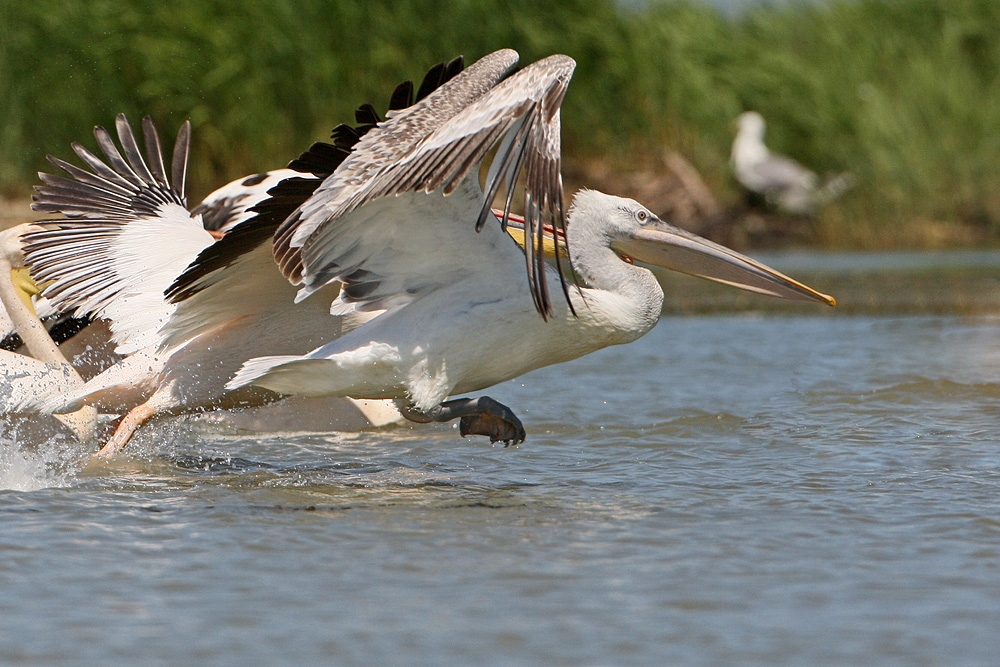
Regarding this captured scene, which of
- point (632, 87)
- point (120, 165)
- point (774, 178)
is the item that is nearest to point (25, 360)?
point (120, 165)

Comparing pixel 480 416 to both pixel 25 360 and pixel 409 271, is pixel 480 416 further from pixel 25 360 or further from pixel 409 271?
pixel 25 360

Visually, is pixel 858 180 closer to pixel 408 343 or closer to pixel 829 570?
pixel 408 343

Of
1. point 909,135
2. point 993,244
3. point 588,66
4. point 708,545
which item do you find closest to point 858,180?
point 909,135

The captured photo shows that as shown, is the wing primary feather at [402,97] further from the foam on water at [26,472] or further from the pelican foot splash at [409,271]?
the foam on water at [26,472]

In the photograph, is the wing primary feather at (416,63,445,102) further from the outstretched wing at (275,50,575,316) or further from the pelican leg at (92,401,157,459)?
the pelican leg at (92,401,157,459)

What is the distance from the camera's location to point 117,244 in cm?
505

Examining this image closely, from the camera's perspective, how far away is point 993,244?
1348cm

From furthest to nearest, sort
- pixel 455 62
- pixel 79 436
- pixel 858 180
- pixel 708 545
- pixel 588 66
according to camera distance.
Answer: pixel 858 180
pixel 588 66
pixel 79 436
pixel 455 62
pixel 708 545

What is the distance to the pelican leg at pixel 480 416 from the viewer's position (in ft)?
14.4

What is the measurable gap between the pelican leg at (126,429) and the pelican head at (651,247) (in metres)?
1.53

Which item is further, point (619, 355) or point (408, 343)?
point (619, 355)

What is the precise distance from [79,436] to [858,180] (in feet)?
32.6

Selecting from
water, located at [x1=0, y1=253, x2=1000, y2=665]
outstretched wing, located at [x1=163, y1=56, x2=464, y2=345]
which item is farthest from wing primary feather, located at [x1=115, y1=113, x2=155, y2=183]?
water, located at [x1=0, y1=253, x2=1000, y2=665]

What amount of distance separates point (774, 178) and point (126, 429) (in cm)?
999
